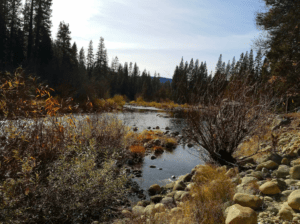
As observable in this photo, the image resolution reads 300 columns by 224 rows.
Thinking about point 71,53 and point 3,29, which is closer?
point 3,29

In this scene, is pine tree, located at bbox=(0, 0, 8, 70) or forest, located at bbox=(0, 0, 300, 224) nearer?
forest, located at bbox=(0, 0, 300, 224)

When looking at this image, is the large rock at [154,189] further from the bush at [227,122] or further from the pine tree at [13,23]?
the pine tree at [13,23]

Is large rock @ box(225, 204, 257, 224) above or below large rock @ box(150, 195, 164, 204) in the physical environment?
above

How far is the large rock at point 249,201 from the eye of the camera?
2834mm

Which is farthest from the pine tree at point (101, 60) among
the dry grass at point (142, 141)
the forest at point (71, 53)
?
the dry grass at point (142, 141)

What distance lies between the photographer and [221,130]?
18.2 feet

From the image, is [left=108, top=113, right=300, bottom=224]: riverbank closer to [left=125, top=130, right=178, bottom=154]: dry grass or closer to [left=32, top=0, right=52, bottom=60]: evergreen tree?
[left=125, top=130, right=178, bottom=154]: dry grass

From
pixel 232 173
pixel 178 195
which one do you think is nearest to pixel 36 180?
pixel 178 195

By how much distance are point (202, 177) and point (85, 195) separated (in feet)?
8.67

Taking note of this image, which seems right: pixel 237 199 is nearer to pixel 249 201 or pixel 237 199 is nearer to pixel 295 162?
pixel 249 201

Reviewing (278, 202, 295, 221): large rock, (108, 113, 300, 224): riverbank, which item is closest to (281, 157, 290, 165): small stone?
(108, 113, 300, 224): riverbank

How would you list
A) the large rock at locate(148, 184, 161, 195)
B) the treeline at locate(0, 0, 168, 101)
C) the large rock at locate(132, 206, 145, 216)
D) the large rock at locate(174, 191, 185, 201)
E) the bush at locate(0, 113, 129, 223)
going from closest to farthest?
the bush at locate(0, 113, 129, 223) < the large rock at locate(132, 206, 145, 216) < the large rock at locate(174, 191, 185, 201) < the large rock at locate(148, 184, 161, 195) < the treeline at locate(0, 0, 168, 101)

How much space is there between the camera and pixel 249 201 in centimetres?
287

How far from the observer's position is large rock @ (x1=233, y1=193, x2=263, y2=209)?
9.30 feet
